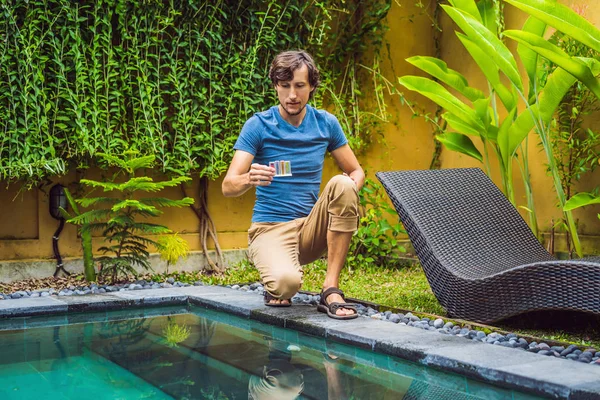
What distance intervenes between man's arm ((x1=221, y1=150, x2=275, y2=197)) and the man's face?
321 mm

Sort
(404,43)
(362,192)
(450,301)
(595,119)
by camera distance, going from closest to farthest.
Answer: (450,301) < (595,119) < (362,192) < (404,43)

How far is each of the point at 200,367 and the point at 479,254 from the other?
68.8 inches

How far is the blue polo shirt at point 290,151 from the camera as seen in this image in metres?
3.44

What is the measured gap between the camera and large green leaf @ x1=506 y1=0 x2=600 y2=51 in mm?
3549

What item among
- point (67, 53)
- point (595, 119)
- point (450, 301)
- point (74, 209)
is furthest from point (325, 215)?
point (595, 119)

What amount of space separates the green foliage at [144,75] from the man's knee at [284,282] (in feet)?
6.32

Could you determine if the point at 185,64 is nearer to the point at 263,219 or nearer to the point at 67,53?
the point at 67,53

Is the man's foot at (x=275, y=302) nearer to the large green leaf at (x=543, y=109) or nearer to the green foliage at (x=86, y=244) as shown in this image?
the green foliage at (x=86, y=244)

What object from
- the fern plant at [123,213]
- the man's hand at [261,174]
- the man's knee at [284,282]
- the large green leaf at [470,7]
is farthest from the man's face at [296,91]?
the large green leaf at [470,7]

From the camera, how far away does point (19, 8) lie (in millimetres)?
4574

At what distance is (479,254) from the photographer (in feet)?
11.6

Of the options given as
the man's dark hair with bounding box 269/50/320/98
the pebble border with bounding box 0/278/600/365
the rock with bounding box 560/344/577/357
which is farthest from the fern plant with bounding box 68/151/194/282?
the rock with bounding box 560/344/577/357

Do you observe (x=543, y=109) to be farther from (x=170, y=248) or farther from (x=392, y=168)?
(x=170, y=248)

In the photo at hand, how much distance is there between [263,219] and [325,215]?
37 cm
